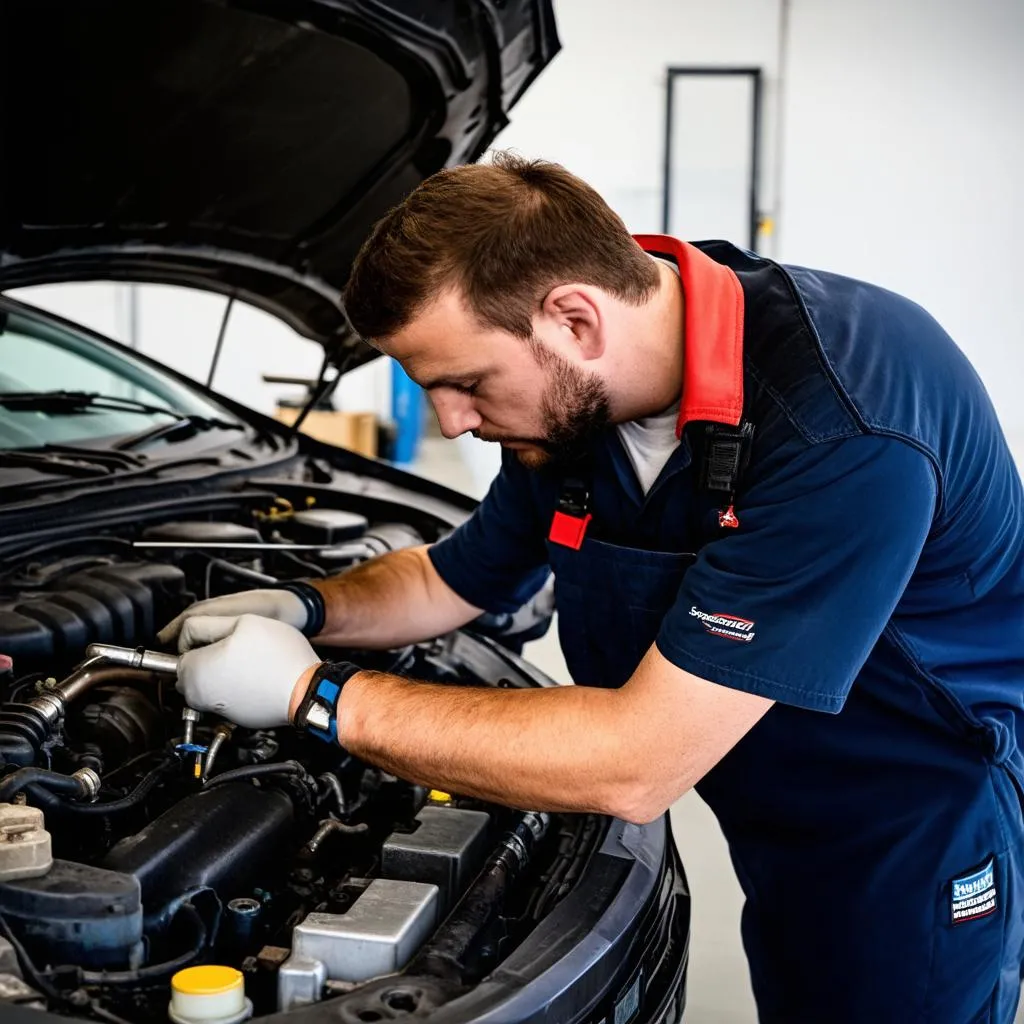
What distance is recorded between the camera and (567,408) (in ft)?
3.91

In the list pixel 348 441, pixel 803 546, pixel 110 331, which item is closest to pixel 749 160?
pixel 348 441

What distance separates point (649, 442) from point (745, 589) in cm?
28

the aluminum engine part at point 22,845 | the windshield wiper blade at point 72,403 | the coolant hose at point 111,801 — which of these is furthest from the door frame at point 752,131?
the aluminum engine part at point 22,845

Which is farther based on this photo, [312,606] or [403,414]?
[403,414]

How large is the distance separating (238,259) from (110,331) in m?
5.21

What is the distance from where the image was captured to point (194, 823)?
109 cm

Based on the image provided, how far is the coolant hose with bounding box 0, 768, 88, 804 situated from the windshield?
37.7 inches

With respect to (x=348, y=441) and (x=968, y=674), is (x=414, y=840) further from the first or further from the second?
(x=348, y=441)

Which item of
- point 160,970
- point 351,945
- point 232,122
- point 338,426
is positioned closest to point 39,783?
point 160,970

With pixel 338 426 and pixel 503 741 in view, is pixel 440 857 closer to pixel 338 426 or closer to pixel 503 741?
pixel 503 741

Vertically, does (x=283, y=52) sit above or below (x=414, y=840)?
above

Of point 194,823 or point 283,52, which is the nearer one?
point 194,823

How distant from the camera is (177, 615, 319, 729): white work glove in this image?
4.11ft

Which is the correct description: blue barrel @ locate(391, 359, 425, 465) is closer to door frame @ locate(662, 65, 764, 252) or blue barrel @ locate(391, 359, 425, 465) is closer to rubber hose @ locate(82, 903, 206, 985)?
door frame @ locate(662, 65, 764, 252)
